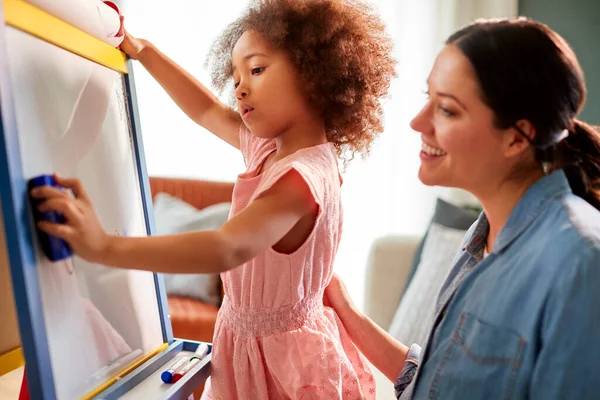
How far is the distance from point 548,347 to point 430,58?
1.81 metres

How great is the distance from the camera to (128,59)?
98 centimetres

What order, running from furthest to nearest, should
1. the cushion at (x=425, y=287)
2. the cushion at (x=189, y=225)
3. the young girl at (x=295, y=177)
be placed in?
the cushion at (x=189, y=225)
the cushion at (x=425, y=287)
the young girl at (x=295, y=177)

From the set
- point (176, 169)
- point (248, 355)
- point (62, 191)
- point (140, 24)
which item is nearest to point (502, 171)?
point (248, 355)

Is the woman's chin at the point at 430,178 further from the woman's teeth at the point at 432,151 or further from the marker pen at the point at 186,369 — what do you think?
the marker pen at the point at 186,369

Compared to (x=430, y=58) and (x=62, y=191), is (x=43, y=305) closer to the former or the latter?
(x=62, y=191)

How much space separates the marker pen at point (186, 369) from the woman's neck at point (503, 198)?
55 cm

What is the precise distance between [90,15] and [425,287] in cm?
141

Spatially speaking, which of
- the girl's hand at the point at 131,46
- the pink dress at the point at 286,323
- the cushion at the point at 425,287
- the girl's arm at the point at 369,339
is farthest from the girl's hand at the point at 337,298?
the cushion at the point at 425,287

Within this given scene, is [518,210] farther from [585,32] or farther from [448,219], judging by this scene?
[585,32]

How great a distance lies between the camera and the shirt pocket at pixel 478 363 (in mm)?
667

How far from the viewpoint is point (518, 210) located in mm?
737

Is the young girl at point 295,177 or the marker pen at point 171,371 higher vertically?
the young girl at point 295,177

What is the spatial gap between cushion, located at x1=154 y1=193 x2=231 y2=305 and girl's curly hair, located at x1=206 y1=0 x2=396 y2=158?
143 cm

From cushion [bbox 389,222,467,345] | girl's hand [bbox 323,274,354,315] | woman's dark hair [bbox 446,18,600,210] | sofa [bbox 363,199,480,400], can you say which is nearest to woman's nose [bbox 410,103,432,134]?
woman's dark hair [bbox 446,18,600,210]
